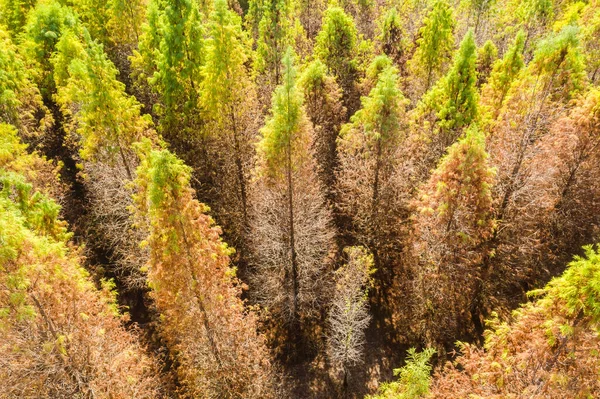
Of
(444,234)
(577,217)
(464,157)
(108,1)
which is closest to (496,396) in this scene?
(444,234)

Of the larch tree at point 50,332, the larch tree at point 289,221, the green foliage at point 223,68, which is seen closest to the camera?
the larch tree at point 50,332

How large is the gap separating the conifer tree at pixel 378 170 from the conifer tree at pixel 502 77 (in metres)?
5.42

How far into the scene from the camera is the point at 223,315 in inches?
547

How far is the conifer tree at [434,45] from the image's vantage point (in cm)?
2334

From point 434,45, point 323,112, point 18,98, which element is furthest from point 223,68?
point 18,98

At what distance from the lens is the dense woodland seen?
1109cm

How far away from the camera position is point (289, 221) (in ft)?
61.9

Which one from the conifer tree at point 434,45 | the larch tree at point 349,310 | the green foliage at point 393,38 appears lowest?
the larch tree at point 349,310

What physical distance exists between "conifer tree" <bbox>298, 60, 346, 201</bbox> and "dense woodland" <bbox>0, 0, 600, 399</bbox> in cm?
14

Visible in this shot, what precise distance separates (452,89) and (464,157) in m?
5.52

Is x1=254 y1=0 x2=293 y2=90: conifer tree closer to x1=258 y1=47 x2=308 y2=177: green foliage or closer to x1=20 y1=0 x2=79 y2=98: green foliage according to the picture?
x1=258 y1=47 x2=308 y2=177: green foliage

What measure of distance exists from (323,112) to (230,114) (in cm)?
639

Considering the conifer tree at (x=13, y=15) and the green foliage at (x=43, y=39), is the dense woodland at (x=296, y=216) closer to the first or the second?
the green foliage at (x=43, y=39)

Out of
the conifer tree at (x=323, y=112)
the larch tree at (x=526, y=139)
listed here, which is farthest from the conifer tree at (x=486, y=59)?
the conifer tree at (x=323, y=112)
